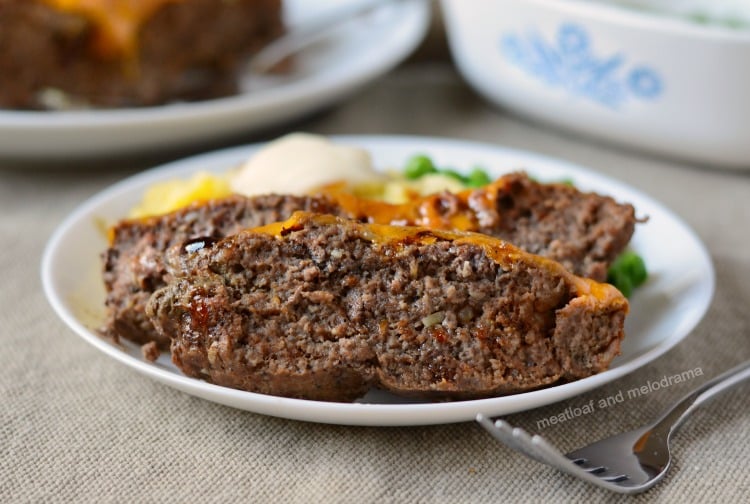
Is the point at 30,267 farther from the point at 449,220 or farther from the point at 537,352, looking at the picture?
the point at 537,352

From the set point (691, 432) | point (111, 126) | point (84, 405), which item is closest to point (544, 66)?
point (111, 126)

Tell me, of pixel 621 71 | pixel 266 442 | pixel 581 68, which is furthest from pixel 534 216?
pixel 581 68

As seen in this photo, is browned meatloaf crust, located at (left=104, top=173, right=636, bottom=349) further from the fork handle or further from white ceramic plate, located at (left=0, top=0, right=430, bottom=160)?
white ceramic plate, located at (left=0, top=0, right=430, bottom=160)

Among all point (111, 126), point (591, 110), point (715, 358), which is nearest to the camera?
point (715, 358)

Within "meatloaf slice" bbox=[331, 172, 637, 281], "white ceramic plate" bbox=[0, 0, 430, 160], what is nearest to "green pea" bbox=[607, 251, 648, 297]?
"meatloaf slice" bbox=[331, 172, 637, 281]

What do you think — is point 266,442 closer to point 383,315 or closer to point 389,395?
point 389,395

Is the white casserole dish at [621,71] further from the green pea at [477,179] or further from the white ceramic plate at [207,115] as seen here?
the green pea at [477,179]

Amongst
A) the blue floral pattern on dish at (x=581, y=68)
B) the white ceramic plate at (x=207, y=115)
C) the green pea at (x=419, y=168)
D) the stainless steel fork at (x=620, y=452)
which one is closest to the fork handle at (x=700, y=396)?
the stainless steel fork at (x=620, y=452)
